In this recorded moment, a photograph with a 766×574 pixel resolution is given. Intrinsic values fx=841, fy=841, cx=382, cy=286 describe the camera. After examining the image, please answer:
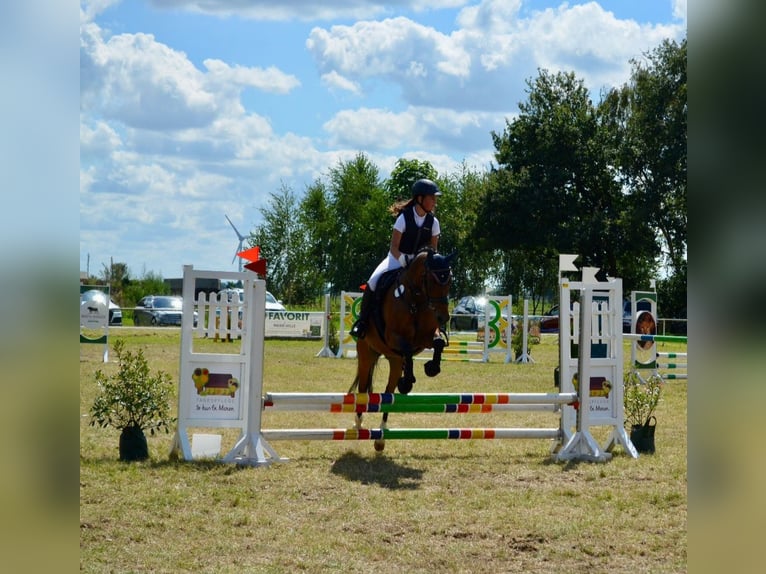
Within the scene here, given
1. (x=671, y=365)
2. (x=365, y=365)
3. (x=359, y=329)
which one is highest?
(x=359, y=329)

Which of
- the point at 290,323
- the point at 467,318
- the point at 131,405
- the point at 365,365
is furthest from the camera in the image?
the point at 467,318

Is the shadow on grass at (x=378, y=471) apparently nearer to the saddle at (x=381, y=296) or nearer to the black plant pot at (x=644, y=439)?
the saddle at (x=381, y=296)

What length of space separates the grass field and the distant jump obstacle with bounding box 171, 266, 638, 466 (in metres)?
0.22

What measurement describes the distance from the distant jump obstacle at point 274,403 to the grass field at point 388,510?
0.71 ft

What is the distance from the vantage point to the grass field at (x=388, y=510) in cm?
423

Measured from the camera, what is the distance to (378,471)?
22.1ft

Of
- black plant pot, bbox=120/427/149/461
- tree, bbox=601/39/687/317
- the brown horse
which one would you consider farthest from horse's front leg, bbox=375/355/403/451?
tree, bbox=601/39/687/317

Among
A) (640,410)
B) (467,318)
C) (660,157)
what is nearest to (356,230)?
(467,318)

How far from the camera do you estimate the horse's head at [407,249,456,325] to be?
22.1 ft

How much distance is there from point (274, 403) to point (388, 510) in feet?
6.45

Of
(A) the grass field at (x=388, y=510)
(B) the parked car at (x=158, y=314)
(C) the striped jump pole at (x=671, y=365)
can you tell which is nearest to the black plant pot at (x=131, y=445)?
(A) the grass field at (x=388, y=510)

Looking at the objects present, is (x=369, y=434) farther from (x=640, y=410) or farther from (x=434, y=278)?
(x=640, y=410)

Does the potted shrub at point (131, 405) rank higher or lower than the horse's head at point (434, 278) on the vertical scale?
lower
